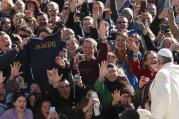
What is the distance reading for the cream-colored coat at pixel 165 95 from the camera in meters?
8.72

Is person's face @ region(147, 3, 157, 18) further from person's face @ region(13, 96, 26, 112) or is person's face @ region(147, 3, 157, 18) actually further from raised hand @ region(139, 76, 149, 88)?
person's face @ region(13, 96, 26, 112)

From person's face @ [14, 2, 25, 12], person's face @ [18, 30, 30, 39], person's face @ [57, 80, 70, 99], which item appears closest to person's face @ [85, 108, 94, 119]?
person's face @ [57, 80, 70, 99]

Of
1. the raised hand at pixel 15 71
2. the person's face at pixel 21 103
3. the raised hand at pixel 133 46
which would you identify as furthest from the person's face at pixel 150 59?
the person's face at pixel 21 103

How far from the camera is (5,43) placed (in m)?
12.1

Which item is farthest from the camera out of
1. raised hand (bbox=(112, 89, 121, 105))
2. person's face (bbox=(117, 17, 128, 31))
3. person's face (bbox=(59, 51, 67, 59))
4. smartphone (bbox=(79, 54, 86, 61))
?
person's face (bbox=(117, 17, 128, 31))

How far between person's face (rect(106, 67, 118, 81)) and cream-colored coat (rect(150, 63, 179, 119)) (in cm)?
247

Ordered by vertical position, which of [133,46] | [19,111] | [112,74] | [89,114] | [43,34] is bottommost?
[89,114]

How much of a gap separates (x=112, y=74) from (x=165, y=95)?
9.24 feet

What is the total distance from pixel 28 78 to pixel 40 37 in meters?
0.73

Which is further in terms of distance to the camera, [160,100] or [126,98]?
[126,98]

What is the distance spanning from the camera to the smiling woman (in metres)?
11.1

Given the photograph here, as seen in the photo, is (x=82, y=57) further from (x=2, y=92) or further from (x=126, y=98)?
(x=2, y=92)

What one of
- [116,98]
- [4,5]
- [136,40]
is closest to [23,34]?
[136,40]

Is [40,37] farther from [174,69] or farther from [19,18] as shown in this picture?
[174,69]
